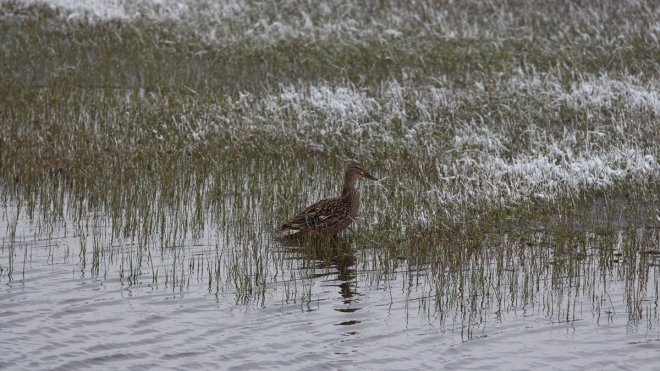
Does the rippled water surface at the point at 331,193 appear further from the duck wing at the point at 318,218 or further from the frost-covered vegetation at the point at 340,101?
the duck wing at the point at 318,218

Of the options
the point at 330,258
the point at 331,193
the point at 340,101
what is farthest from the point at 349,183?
the point at 340,101

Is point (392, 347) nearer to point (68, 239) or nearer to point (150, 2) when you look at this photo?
point (68, 239)

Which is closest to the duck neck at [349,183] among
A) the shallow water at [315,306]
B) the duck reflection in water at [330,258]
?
the duck reflection in water at [330,258]

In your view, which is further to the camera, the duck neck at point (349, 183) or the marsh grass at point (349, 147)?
the duck neck at point (349, 183)

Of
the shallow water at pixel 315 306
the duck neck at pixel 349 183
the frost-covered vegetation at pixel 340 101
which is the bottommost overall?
the shallow water at pixel 315 306

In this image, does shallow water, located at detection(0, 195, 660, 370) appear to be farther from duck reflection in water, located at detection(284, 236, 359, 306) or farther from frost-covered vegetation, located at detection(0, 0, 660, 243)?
frost-covered vegetation, located at detection(0, 0, 660, 243)

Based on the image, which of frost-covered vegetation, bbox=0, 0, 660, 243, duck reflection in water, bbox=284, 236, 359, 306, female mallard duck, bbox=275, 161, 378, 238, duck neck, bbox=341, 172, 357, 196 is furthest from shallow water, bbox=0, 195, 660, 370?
frost-covered vegetation, bbox=0, 0, 660, 243

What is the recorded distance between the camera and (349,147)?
15109 millimetres

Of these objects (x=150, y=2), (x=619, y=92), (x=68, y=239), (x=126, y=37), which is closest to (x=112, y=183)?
(x=68, y=239)

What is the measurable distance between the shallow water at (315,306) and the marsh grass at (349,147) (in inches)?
2.2

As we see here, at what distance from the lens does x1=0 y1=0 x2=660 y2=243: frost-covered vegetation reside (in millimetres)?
12969

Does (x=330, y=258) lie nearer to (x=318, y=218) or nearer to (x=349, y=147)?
(x=318, y=218)

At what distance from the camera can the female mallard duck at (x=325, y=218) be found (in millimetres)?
11219

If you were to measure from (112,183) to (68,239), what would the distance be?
2.03 meters
